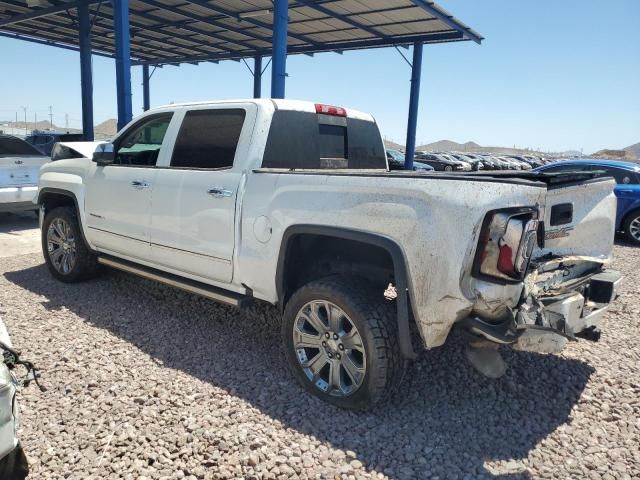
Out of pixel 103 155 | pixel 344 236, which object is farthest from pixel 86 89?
pixel 344 236

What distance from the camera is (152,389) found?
326 centimetres

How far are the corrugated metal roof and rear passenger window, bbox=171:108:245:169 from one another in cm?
969

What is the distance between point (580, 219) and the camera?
3.24 meters

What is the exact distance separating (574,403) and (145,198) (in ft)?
12.2

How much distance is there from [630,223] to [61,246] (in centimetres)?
999

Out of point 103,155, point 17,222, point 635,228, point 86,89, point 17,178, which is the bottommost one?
point 17,222

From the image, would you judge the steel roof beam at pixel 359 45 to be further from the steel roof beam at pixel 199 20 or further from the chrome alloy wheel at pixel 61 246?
the chrome alloy wheel at pixel 61 246

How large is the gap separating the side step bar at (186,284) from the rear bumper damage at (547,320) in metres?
1.73

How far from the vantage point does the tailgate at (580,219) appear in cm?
296

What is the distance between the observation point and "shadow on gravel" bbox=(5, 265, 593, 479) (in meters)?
2.74

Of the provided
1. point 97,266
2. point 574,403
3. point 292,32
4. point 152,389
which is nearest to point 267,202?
point 152,389

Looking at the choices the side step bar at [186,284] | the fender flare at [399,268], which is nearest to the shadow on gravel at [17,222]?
the side step bar at [186,284]

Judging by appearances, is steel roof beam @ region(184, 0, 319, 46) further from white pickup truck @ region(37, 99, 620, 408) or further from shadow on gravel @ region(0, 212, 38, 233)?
white pickup truck @ region(37, 99, 620, 408)

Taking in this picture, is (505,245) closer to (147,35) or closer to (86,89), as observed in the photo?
(86,89)
